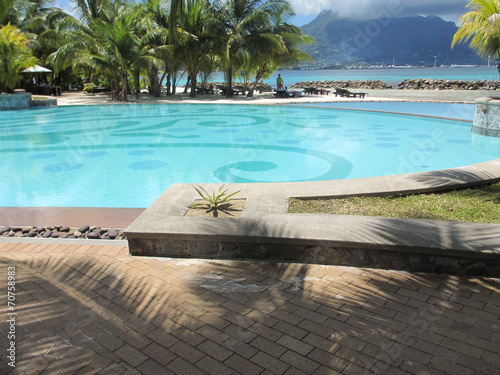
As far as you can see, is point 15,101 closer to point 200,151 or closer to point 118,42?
point 118,42

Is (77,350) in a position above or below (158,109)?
below

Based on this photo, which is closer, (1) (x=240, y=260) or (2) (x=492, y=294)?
(2) (x=492, y=294)

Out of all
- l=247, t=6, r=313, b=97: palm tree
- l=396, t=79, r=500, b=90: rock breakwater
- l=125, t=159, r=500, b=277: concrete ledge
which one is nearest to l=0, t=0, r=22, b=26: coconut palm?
l=247, t=6, r=313, b=97: palm tree

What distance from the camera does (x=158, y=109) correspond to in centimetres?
1941

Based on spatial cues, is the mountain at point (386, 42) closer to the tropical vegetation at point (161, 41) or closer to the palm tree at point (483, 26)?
the tropical vegetation at point (161, 41)

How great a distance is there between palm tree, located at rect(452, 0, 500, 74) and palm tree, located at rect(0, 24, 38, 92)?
1931 centimetres

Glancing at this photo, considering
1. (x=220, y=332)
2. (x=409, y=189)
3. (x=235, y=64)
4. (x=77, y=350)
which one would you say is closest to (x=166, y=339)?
(x=220, y=332)

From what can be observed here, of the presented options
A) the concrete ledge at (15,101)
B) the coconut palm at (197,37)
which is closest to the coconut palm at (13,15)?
the concrete ledge at (15,101)

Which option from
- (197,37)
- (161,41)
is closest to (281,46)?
(197,37)

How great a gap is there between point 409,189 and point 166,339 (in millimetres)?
3624

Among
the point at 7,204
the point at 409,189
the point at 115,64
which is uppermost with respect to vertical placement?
the point at 115,64

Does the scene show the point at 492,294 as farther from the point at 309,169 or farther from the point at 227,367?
the point at 309,169

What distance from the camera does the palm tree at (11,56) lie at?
1870cm

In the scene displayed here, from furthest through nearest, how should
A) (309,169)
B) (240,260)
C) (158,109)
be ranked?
1. (158,109)
2. (309,169)
3. (240,260)
